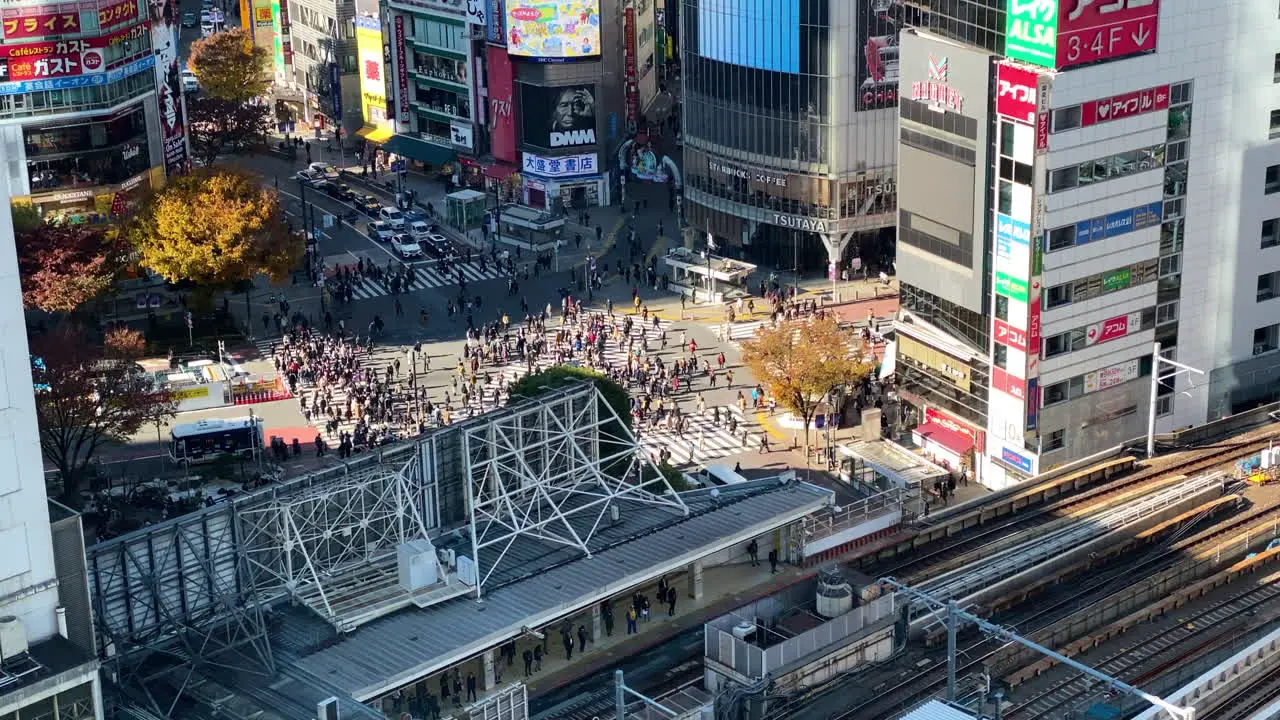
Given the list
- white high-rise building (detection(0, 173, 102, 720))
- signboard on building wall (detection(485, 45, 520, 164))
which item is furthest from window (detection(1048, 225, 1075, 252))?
signboard on building wall (detection(485, 45, 520, 164))

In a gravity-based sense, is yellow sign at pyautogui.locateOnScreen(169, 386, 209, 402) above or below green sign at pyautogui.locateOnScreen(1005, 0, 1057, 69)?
below

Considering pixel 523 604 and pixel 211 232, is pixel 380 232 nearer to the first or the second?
pixel 211 232

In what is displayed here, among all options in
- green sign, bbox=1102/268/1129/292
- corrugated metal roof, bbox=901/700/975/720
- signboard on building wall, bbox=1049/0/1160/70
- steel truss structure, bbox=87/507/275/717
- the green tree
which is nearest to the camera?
corrugated metal roof, bbox=901/700/975/720

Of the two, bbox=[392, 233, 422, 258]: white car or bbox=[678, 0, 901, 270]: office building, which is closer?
bbox=[678, 0, 901, 270]: office building

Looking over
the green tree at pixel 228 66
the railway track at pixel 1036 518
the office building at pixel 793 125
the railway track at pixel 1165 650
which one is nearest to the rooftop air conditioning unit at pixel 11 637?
the railway track at pixel 1165 650

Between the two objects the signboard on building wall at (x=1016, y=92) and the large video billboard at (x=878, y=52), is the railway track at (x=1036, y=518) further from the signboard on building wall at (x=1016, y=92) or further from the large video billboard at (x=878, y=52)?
the large video billboard at (x=878, y=52)

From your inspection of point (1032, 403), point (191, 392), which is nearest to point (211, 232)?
point (191, 392)

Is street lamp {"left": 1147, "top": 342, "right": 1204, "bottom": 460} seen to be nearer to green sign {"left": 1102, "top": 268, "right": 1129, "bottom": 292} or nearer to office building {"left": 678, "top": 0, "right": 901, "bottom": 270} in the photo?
green sign {"left": 1102, "top": 268, "right": 1129, "bottom": 292}
